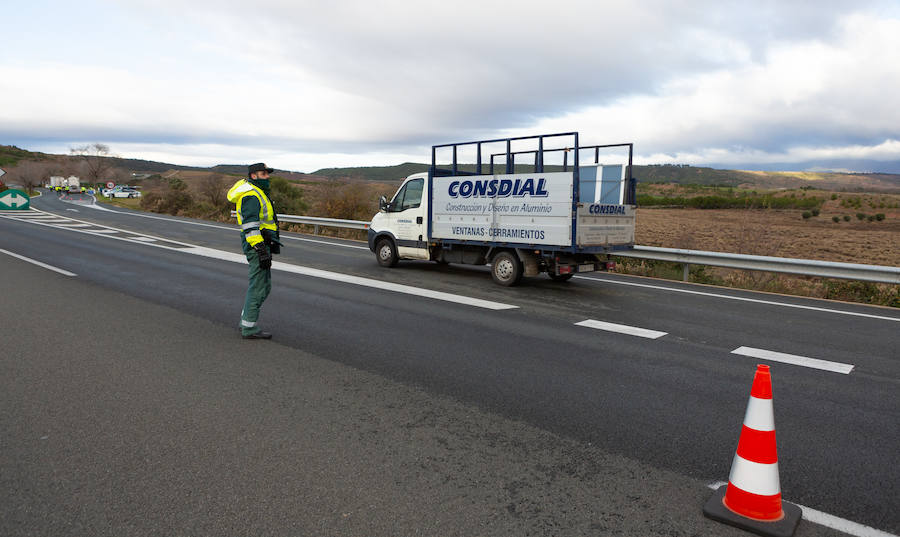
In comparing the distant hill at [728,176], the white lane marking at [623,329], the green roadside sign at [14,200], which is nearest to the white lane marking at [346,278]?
the white lane marking at [623,329]

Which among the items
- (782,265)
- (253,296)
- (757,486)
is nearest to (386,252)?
(253,296)

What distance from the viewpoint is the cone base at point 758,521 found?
293 cm

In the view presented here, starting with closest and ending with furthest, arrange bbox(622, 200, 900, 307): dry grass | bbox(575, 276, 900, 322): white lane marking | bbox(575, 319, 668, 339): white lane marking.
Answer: bbox(575, 319, 668, 339): white lane marking, bbox(575, 276, 900, 322): white lane marking, bbox(622, 200, 900, 307): dry grass

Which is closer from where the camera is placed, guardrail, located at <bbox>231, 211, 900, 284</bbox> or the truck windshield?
guardrail, located at <bbox>231, 211, 900, 284</bbox>

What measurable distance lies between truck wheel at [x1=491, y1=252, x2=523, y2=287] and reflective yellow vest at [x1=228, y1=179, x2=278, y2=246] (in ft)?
18.3

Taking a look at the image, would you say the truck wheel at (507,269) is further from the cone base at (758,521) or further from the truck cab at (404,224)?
the cone base at (758,521)

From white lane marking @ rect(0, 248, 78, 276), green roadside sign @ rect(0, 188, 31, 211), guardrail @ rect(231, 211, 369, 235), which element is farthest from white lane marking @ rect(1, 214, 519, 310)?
guardrail @ rect(231, 211, 369, 235)

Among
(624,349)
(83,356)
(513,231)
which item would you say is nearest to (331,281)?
(513,231)

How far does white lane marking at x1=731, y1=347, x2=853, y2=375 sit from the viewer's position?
5973mm

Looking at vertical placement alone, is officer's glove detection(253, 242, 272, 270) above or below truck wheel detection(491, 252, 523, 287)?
above

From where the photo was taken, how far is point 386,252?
13789 mm

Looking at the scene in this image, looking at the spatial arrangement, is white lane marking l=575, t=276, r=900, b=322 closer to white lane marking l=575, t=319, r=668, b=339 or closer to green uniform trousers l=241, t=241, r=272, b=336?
white lane marking l=575, t=319, r=668, b=339

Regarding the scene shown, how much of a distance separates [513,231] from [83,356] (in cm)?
741

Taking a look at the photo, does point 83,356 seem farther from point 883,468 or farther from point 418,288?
point 883,468
